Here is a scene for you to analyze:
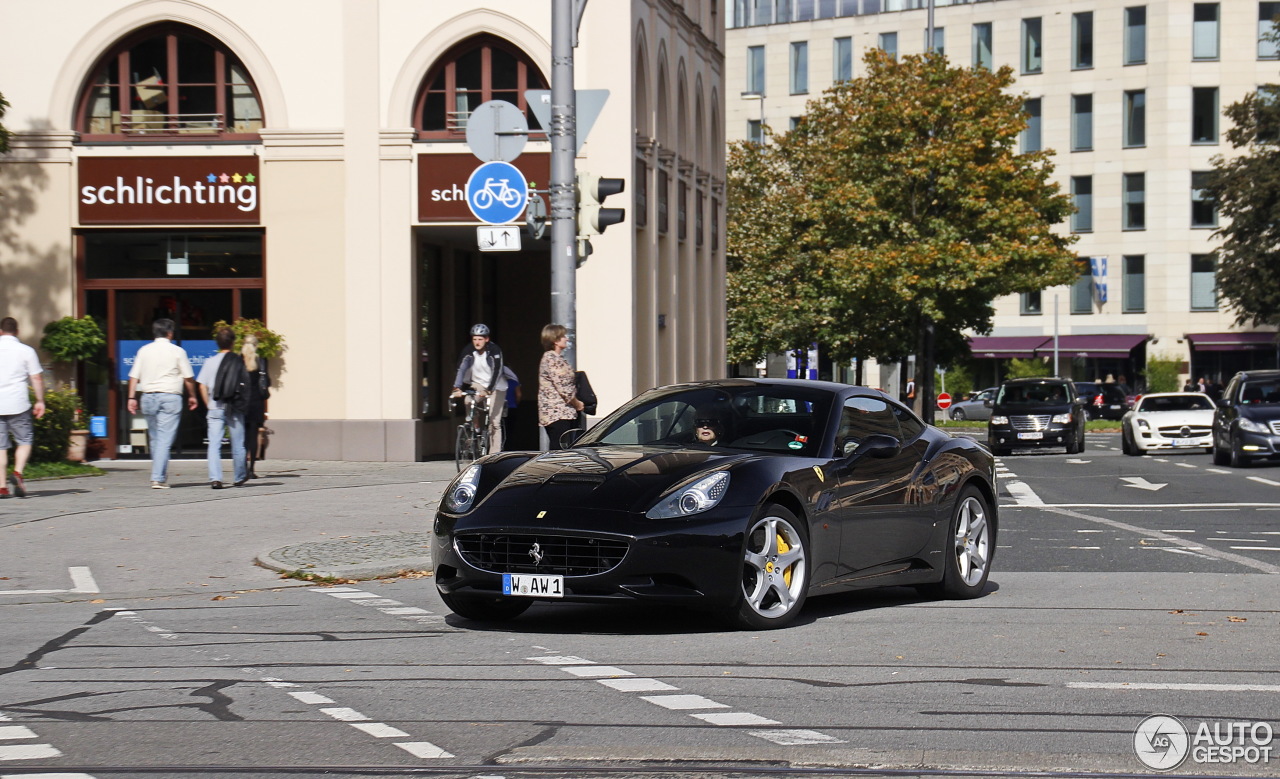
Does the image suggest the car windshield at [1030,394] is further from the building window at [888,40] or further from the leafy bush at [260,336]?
the building window at [888,40]

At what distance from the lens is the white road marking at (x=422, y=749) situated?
553cm

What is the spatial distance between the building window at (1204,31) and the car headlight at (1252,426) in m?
47.3

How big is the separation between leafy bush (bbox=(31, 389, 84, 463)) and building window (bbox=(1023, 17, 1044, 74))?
59.2 metres

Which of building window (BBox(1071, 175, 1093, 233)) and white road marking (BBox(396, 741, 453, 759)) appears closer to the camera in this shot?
white road marking (BBox(396, 741, 453, 759))

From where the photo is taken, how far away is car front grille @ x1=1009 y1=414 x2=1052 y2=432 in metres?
35.5

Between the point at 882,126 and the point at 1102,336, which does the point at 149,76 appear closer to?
the point at 882,126

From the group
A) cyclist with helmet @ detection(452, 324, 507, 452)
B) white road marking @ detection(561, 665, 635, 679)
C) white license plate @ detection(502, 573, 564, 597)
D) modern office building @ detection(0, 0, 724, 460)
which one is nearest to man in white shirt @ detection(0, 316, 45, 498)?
cyclist with helmet @ detection(452, 324, 507, 452)

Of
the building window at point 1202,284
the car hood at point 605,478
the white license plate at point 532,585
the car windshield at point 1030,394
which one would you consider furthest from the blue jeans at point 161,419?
the building window at point 1202,284

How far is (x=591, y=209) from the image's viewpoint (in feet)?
48.4

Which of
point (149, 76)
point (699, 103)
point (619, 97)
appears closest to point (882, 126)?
point (699, 103)

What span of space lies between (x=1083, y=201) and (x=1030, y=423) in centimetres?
4006

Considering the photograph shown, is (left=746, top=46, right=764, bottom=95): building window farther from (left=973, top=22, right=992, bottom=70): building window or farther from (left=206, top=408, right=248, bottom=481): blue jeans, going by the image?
(left=206, top=408, right=248, bottom=481): blue jeans

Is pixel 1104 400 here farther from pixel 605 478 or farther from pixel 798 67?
pixel 605 478

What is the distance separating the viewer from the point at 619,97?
25.6 metres
